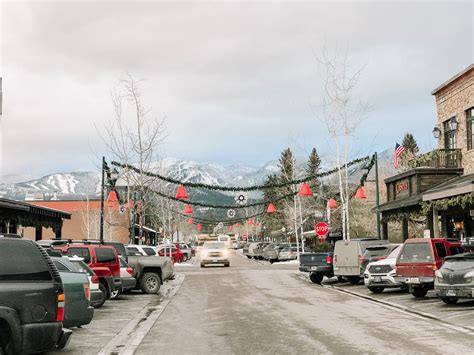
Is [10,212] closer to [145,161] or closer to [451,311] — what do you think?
[145,161]

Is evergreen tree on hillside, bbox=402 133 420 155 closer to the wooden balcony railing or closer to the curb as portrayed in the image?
the wooden balcony railing

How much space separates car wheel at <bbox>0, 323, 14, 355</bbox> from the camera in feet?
25.8

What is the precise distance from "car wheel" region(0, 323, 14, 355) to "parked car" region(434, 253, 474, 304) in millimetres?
12000

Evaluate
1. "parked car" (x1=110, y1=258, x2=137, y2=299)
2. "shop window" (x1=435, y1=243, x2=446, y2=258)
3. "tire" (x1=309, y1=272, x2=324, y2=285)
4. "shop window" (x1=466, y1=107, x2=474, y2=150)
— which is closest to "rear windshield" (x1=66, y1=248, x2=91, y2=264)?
"parked car" (x1=110, y1=258, x2=137, y2=299)

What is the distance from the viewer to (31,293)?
8.00 metres

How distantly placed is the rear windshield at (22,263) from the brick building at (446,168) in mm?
22430

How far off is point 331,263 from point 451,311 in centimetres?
1210

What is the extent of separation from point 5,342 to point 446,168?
1118 inches

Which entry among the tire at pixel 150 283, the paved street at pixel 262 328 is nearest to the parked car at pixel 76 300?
the paved street at pixel 262 328

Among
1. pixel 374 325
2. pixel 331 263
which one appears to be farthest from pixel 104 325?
pixel 331 263

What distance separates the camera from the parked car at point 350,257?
2545 centimetres

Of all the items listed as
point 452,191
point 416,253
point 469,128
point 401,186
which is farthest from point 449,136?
point 416,253

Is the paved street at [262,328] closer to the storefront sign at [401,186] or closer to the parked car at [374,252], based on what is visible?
the parked car at [374,252]

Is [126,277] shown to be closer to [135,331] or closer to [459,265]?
[135,331]
